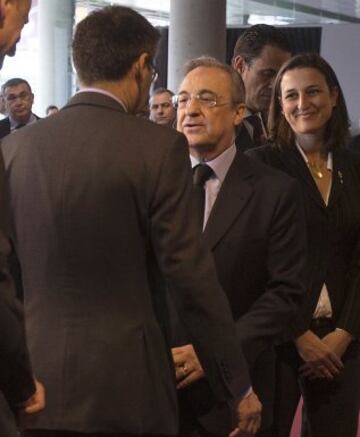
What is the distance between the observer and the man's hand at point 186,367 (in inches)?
109

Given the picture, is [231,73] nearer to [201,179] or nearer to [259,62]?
[201,179]

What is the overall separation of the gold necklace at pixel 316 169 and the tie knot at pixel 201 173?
0.51 m

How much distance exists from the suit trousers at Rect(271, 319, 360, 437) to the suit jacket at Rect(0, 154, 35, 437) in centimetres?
138

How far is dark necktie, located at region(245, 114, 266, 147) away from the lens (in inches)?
146

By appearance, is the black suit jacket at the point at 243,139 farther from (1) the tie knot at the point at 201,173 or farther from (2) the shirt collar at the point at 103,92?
(2) the shirt collar at the point at 103,92

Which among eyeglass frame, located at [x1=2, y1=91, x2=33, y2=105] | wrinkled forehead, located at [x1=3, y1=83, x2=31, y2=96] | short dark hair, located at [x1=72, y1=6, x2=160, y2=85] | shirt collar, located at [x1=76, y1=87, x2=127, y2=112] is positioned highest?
short dark hair, located at [x1=72, y1=6, x2=160, y2=85]

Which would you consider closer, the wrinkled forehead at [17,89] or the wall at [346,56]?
the wrinkled forehead at [17,89]

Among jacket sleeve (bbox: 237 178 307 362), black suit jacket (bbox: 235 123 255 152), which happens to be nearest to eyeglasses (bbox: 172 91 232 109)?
jacket sleeve (bbox: 237 178 307 362)

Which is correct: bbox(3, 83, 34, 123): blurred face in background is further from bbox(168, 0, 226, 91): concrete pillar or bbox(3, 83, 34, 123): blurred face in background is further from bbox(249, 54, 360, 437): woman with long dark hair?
bbox(249, 54, 360, 437): woman with long dark hair

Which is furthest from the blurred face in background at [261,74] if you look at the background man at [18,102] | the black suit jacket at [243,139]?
the background man at [18,102]

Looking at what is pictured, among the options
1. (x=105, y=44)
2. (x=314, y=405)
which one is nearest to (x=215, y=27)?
(x=314, y=405)

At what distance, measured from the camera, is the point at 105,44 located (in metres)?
2.36

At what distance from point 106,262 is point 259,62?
1.84 meters

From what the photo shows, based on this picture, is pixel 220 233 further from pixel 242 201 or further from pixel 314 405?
pixel 314 405
